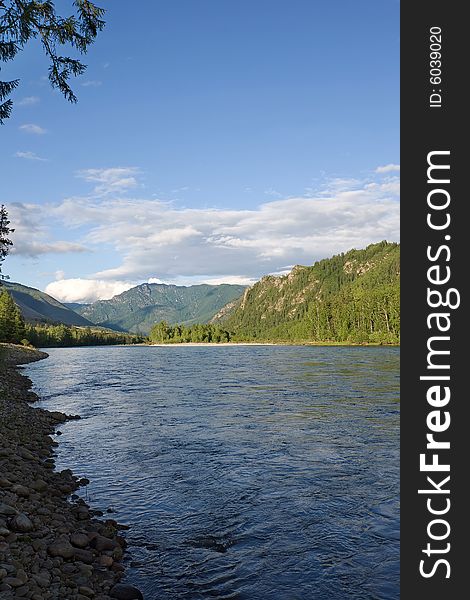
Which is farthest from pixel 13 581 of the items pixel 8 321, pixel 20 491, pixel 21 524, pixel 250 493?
pixel 8 321

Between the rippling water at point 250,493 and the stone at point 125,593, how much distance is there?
40cm

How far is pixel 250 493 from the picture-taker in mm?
15352

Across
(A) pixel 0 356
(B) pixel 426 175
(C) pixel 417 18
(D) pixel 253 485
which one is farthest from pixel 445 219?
(A) pixel 0 356

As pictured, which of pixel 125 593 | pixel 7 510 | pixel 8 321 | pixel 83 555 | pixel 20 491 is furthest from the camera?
pixel 8 321

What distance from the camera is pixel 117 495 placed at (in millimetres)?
15234

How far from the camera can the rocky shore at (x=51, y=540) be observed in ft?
27.8

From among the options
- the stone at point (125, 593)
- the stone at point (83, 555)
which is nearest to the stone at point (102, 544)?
the stone at point (83, 555)

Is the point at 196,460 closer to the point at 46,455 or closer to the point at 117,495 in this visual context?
the point at 117,495

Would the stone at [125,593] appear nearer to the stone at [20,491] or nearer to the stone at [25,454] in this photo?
the stone at [20,491]

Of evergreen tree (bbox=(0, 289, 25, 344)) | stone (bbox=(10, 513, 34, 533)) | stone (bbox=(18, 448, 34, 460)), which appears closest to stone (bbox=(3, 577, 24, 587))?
stone (bbox=(10, 513, 34, 533))

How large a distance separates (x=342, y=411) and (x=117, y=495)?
18327 millimetres

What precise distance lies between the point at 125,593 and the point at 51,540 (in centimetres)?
251

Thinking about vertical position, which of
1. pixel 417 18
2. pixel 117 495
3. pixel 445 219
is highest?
pixel 417 18

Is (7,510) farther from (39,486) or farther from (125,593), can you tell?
(125,593)
